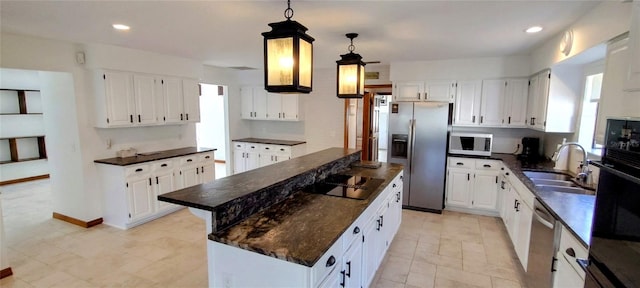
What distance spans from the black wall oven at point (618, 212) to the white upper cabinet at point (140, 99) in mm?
4745

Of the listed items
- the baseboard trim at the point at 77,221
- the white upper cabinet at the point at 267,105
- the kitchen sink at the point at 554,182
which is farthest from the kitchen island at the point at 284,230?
the white upper cabinet at the point at 267,105

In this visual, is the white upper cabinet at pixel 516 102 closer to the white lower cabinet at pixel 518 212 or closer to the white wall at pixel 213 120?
the white lower cabinet at pixel 518 212

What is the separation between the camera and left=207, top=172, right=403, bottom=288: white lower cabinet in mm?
1499

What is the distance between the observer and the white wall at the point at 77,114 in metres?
3.56

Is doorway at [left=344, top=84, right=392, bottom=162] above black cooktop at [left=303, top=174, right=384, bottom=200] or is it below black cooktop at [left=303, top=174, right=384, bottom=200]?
above

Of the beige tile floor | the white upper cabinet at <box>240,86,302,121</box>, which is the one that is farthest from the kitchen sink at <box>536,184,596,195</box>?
the white upper cabinet at <box>240,86,302,121</box>

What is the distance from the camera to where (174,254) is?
3232mm

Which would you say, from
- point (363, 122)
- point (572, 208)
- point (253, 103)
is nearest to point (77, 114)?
point (253, 103)

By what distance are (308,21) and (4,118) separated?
7035 mm

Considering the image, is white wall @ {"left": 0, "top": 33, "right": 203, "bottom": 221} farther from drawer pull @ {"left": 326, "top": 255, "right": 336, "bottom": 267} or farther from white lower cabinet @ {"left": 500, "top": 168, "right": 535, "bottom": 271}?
white lower cabinet @ {"left": 500, "top": 168, "right": 535, "bottom": 271}

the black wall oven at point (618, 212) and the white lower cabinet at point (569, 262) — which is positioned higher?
the black wall oven at point (618, 212)

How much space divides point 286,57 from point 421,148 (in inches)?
129

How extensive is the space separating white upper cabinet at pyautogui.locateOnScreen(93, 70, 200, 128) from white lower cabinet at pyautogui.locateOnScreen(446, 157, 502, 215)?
4332mm

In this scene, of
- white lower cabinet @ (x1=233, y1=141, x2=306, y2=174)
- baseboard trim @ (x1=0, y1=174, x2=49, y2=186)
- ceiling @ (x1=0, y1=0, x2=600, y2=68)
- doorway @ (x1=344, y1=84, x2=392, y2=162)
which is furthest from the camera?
baseboard trim @ (x1=0, y1=174, x2=49, y2=186)
